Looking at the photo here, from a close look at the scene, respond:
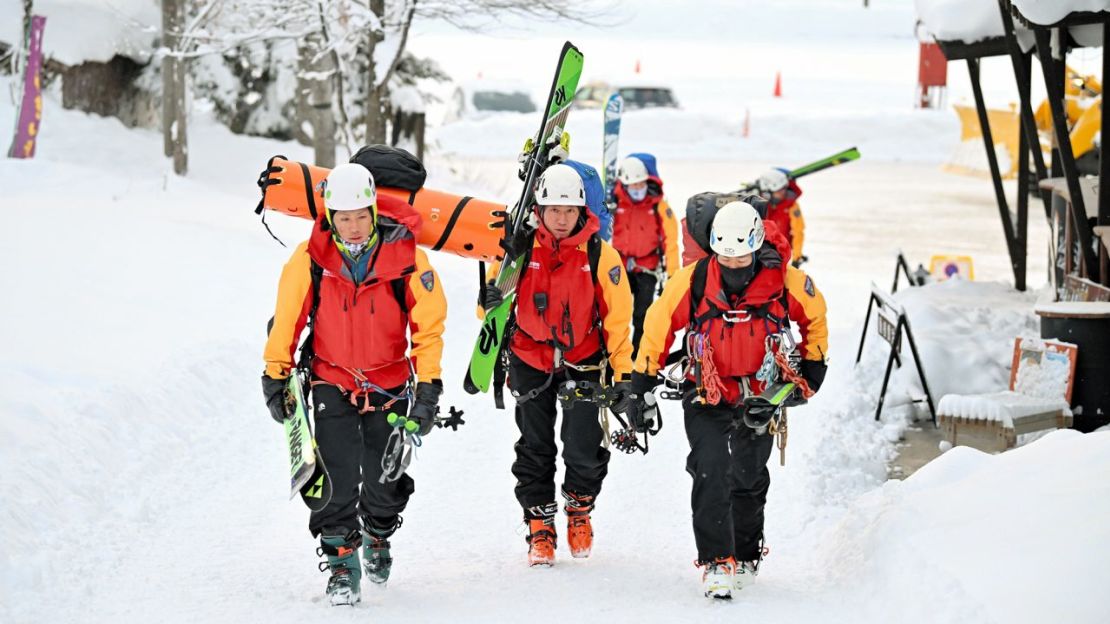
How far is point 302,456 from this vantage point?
557 cm

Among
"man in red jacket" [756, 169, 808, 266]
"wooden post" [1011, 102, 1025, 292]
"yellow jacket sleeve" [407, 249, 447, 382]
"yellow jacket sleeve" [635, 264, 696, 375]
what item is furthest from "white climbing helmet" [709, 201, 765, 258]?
"wooden post" [1011, 102, 1025, 292]

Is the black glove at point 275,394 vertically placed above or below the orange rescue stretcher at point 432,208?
below

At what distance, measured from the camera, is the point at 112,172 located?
16.7 metres

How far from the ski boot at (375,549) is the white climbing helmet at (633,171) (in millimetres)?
5279

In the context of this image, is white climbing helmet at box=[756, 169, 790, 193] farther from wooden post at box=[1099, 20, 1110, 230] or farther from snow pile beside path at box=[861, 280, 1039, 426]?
wooden post at box=[1099, 20, 1110, 230]

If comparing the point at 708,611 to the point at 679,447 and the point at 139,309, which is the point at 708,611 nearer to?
the point at 679,447

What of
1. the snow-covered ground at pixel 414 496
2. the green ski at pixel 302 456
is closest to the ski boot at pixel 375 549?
the snow-covered ground at pixel 414 496

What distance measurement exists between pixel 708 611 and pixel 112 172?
42.0 ft

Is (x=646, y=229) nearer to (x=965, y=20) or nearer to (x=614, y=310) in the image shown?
(x=965, y=20)

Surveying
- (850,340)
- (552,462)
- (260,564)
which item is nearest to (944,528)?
(552,462)

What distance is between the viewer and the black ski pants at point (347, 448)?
19.0ft

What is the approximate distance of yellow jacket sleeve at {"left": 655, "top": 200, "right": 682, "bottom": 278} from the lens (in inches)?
423

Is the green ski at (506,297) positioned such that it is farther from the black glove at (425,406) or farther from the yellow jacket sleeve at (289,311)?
the yellow jacket sleeve at (289,311)

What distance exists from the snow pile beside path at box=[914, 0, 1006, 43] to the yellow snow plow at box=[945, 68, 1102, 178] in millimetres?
1217
